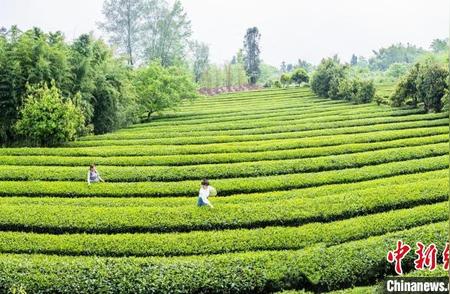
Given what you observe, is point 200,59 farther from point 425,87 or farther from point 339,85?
point 425,87

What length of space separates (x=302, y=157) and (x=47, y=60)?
16.5 metres

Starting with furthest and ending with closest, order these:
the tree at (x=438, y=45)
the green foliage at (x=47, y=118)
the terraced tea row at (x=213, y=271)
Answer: the tree at (x=438, y=45) < the green foliage at (x=47, y=118) < the terraced tea row at (x=213, y=271)

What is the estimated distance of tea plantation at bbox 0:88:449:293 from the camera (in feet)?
36.0

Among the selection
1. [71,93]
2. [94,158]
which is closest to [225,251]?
[94,158]

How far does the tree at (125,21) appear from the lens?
65188mm

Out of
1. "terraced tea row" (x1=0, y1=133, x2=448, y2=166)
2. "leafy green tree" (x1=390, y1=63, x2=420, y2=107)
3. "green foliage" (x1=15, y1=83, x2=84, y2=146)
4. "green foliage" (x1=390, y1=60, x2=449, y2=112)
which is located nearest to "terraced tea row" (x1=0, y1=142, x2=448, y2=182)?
"terraced tea row" (x1=0, y1=133, x2=448, y2=166)

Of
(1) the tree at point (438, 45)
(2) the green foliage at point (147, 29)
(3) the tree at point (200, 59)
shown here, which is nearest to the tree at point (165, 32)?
(2) the green foliage at point (147, 29)

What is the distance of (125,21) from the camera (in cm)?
6588

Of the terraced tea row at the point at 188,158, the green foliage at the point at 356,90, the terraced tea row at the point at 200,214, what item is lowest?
the terraced tea row at the point at 200,214

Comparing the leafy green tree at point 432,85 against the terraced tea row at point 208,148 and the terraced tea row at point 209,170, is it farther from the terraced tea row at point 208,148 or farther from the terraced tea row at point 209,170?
the terraced tea row at point 209,170

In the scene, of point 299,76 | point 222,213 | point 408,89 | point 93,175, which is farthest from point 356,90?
point 222,213

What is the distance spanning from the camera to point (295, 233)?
13133mm

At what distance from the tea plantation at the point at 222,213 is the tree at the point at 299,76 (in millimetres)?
47070

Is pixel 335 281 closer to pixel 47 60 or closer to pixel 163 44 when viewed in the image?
pixel 47 60
